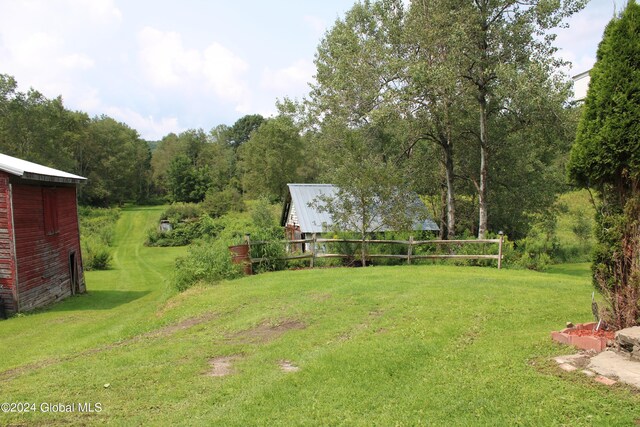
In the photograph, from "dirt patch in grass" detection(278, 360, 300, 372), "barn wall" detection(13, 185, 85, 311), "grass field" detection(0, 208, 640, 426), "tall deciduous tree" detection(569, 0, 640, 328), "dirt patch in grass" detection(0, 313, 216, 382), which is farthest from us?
"barn wall" detection(13, 185, 85, 311)

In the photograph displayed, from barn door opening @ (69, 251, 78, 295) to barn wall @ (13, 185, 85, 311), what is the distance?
19cm

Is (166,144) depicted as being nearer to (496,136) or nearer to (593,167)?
(496,136)

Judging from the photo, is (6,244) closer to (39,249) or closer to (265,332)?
(39,249)

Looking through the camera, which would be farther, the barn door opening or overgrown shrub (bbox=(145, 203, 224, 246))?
overgrown shrub (bbox=(145, 203, 224, 246))

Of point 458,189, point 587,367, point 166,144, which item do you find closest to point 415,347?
point 587,367

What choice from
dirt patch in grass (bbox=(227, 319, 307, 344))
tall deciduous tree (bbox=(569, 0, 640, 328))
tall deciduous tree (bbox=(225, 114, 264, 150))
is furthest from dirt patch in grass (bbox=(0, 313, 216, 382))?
tall deciduous tree (bbox=(225, 114, 264, 150))

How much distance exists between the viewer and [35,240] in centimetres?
1573

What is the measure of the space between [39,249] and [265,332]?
1197 centimetres

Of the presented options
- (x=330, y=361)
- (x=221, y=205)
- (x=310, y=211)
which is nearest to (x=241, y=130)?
(x=221, y=205)

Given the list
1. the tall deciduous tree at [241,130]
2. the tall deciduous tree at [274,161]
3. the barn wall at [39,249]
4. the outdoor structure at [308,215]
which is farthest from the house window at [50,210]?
the tall deciduous tree at [241,130]

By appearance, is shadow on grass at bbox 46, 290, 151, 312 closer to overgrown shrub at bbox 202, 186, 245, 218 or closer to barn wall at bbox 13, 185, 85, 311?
barn wall at bbox 13, 185, 85, 311

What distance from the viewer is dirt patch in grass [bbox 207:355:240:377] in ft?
19.8

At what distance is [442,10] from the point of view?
1753 centimetres

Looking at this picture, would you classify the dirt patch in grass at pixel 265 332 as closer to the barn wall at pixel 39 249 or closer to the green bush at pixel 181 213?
the barn wall at pixel 39 249
